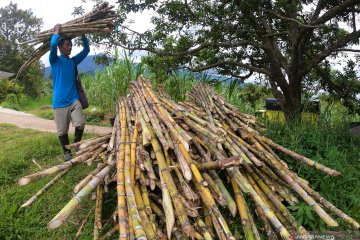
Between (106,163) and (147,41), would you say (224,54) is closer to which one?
(147,41)

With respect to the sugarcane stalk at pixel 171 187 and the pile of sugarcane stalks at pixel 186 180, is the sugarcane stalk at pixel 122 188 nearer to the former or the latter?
the pile of sugarcane stalks at pixel 186 180

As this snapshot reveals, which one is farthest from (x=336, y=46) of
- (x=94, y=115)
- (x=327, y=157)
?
(x=94, y=115)

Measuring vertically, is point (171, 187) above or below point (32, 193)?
Answer: above

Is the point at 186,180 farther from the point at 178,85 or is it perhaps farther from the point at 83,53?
the point at 178,85

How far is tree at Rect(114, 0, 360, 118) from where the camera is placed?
4.82 meters

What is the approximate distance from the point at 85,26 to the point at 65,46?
1.54 ft

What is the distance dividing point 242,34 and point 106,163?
3.87m

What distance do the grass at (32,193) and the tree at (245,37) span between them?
6.99 ft

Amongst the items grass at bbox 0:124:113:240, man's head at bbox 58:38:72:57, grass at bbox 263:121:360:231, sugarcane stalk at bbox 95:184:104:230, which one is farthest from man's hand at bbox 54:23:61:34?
grass at bbox 263:121:360:231

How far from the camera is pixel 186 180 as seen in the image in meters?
2.59

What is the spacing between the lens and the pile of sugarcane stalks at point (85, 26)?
13.8 feet

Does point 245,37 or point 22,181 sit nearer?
point 22,181

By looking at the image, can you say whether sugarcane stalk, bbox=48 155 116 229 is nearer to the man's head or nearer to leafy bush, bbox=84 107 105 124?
the man's head

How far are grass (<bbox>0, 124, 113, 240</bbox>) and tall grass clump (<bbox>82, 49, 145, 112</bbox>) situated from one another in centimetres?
336
